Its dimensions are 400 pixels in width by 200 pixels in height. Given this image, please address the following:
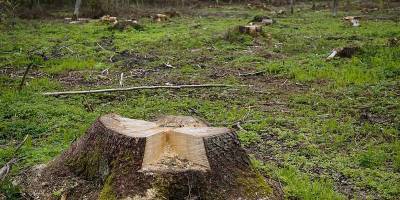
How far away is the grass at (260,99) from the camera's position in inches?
241

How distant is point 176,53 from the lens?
1444 cm

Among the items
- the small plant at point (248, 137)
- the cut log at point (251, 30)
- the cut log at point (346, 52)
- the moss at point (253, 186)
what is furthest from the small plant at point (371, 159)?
the cut log at point (251, 30)

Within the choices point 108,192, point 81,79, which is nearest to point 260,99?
point 81,79

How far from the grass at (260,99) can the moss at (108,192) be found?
42.1 inches

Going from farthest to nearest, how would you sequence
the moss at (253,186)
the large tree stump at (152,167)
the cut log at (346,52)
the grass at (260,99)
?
the cut log at (346,52) < the grass at (260,99) < the moss at (253,186) < the large tree stump at (152,167)

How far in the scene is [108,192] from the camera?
415 centimetres

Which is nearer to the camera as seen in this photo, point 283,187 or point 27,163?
point 283,187

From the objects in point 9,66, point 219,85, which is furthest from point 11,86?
point 219,85

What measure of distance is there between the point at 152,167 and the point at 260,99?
5.61 metres

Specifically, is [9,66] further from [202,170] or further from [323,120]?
[202,170]

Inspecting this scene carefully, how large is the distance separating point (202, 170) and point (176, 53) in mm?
10498

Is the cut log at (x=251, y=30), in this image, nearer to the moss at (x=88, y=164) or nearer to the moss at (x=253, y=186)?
the moss at (x=253, y=186)

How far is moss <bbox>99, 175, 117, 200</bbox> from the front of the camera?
4.11m

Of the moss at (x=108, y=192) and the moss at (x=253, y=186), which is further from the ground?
the moss at (x=108, y=192)
